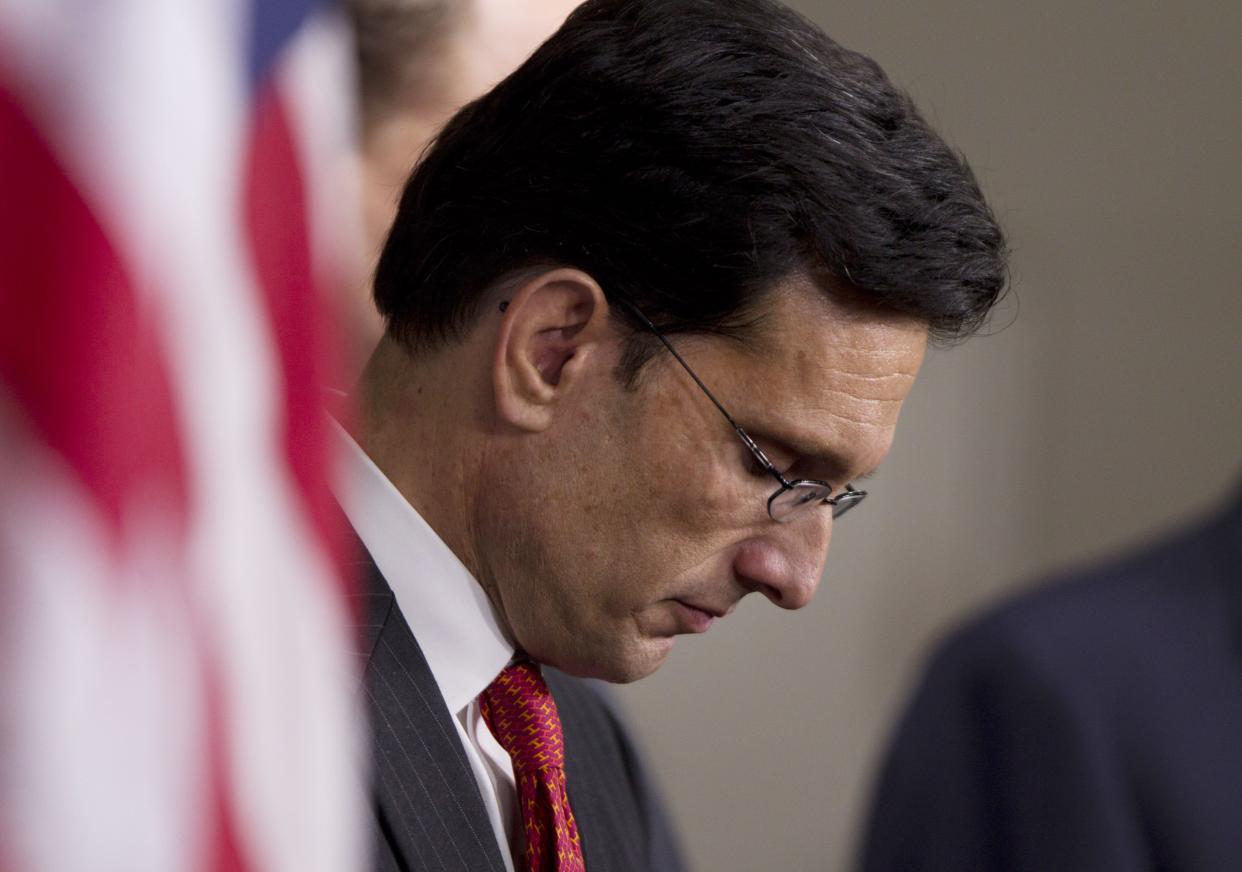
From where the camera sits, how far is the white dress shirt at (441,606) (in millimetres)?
1279

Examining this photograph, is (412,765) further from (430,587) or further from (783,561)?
(783,561)

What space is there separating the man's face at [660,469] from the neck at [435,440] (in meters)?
0.02

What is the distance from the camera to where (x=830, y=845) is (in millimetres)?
4617

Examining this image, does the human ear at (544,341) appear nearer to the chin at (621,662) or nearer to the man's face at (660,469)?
the man's face at (660,469)

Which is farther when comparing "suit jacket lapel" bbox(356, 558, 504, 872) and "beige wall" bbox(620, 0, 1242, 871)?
"beige wall" bbox(620, 0, 1242, 871)

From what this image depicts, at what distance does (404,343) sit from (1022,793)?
0.59 metres

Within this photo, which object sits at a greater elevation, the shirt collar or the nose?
the shirt collar

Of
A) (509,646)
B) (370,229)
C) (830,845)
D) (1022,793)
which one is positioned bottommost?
(830,845)

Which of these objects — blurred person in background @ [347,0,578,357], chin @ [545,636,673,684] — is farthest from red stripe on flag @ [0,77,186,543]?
blurred person in background @ [347,0,578,357]

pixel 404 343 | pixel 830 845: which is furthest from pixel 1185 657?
pixel 830 845

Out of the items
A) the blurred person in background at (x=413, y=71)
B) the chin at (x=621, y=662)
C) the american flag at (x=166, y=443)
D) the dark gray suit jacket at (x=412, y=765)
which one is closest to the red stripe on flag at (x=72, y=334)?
the american flag at (x=166, y=443)

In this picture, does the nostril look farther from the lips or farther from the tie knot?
the tie knot

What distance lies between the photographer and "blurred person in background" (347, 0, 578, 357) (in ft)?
5.82

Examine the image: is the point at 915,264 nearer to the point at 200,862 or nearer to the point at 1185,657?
the point at 1185,657
